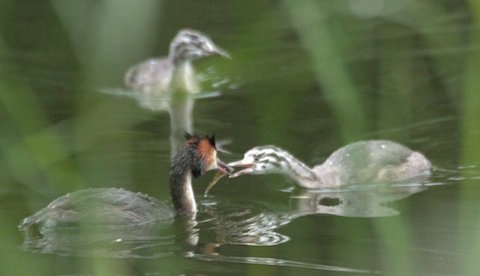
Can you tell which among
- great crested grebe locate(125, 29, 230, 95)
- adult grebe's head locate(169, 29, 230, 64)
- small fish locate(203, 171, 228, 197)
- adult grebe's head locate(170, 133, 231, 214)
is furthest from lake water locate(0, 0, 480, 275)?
adult grebe's head locate(169, 29, 230, 64)

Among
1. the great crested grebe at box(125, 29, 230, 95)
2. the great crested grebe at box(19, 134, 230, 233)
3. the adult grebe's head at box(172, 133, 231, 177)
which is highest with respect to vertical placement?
the great crested grebe at box(125, 29, 230, 95)

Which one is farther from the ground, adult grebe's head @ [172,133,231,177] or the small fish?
adult grebe's head @ [172,133,231,177]

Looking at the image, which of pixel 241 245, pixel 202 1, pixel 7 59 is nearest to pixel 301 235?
pixel 241 245

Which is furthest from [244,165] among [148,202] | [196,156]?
[148,202]

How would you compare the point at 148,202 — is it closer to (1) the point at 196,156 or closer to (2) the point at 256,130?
(1) the point at 196,156

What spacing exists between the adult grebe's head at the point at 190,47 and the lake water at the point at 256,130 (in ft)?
1.54

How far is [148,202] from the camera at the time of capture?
27.6 ft

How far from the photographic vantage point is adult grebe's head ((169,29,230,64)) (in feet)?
42.8

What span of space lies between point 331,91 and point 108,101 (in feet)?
2.31

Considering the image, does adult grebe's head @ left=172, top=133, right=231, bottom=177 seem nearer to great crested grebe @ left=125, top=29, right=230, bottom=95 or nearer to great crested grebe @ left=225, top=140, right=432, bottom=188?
great crested grebe @ left=225, top=140, right=432, bottom=188

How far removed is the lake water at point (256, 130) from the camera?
13.3ft

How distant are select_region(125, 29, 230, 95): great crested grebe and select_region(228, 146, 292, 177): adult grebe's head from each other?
3.37m

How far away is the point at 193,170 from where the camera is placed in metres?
8.87

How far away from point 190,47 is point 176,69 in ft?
0.83
